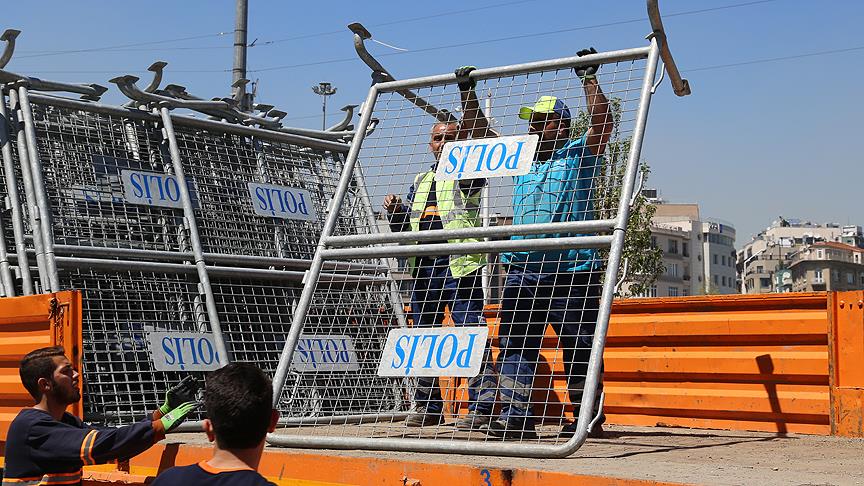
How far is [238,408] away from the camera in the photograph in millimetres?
2738

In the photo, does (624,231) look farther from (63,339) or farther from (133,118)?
(133,118)

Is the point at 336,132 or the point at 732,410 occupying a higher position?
the point at 336,132

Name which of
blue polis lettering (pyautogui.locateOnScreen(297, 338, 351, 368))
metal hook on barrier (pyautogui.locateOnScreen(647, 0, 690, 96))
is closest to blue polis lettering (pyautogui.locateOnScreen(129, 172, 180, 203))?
blue polis lettering (pyautogui.locateOnScreen(297, 338, 351, 368))

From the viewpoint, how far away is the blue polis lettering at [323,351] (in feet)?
21.7

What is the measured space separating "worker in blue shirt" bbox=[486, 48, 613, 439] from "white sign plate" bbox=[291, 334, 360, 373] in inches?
60.0

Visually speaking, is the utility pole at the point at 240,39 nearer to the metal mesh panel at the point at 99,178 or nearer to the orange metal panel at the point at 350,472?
the metal mesh panel at the point at 99,178

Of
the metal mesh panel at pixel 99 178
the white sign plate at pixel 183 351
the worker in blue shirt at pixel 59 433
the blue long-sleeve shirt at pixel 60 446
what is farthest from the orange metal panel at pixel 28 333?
the metal mesh panel at pixel 99 178

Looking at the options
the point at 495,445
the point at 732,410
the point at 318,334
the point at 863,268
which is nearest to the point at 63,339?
the point at 318,334

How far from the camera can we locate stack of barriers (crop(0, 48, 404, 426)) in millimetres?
6602

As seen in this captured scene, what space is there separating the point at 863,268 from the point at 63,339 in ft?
439

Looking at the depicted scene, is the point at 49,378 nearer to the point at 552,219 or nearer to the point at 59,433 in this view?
the point at 59,433

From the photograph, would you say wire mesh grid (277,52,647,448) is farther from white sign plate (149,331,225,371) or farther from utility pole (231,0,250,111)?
utility pole (231,0,250,111)

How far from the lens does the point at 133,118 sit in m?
7.59

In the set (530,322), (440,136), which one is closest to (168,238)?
(440,136)
